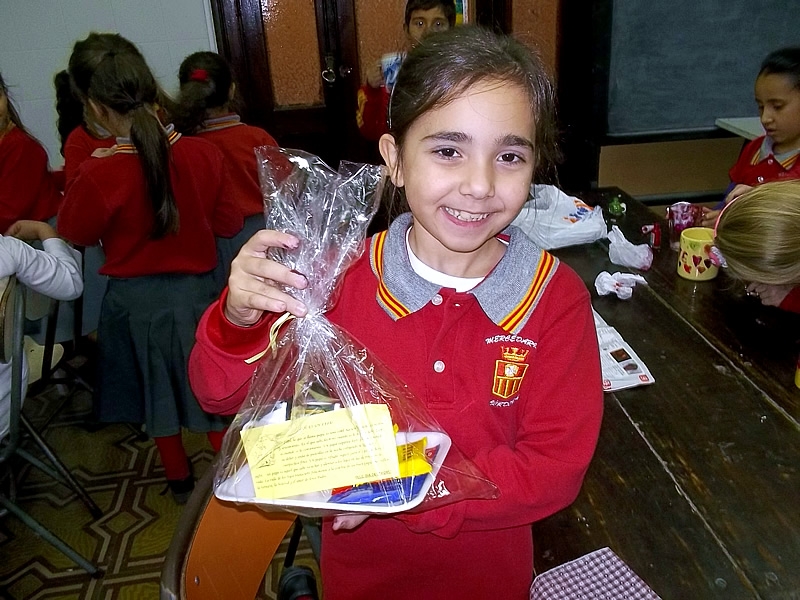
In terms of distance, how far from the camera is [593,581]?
0.92 metres

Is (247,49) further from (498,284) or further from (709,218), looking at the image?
(498,284)

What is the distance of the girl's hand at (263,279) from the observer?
2.66ft

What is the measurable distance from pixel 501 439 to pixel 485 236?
32 cm

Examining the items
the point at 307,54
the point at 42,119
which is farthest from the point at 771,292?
the point at 42,119

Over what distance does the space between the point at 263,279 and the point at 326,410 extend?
186 mm

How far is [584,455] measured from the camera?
2.94ft

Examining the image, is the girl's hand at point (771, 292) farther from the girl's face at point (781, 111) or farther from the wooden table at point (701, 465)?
the girl's face at point (781, 111)

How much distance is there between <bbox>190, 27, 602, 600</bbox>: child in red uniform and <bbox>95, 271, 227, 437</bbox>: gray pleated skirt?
1.21m

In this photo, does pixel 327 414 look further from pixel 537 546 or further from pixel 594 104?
pixel 594 104

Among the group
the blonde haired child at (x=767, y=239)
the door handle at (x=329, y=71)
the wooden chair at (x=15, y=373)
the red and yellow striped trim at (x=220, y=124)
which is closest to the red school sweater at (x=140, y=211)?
the wooden chair at (x=15, y=373)

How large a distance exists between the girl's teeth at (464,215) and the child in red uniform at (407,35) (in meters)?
1.85

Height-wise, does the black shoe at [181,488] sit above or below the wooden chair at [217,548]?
below

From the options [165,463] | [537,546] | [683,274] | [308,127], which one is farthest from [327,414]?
[308,127]

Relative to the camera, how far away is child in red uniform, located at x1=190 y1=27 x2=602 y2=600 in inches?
34.9
